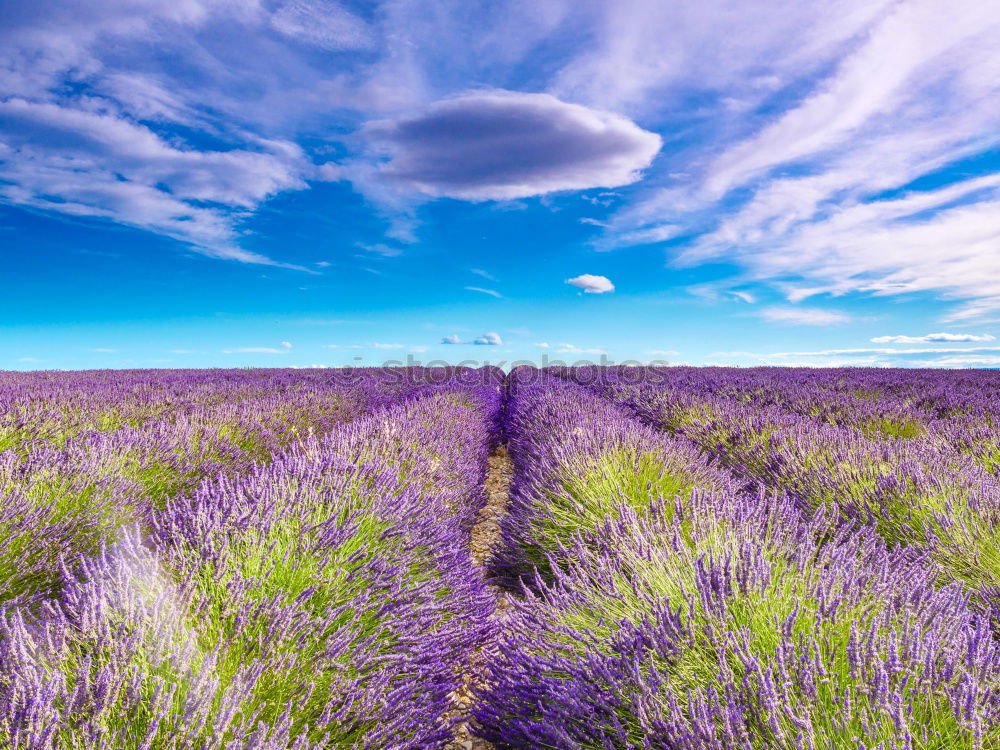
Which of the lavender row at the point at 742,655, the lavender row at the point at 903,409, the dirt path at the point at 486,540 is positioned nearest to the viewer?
the lavender row at the point at 742,655

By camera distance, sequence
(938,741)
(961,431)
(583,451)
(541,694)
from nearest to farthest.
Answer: (938,741), (541,694), (583,451), (961,431)

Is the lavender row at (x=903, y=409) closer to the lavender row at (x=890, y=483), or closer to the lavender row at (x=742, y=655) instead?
the lavender row at (x=890, y=483)

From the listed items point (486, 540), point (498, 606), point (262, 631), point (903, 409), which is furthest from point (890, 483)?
point (903, 409)

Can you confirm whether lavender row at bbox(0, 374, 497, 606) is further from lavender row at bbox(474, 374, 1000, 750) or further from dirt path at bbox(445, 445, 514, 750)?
lavender row at bbox(474, 374, 1000, 750)

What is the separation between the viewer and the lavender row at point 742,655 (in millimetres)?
1118

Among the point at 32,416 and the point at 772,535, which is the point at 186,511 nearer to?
the point at 772,535

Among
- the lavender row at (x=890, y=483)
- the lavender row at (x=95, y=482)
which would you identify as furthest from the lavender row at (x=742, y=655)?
the lavender row at (x=95, y=482)

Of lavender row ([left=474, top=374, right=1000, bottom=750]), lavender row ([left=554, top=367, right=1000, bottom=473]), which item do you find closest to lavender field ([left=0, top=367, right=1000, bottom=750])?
lavender row ([left=474, top=374, right=1000, bottom=750])

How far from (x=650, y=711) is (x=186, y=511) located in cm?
194

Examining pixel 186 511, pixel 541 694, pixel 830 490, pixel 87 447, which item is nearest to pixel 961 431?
pixel 830 490

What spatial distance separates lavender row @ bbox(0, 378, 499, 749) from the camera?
1.20 m

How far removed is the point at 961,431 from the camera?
5.06m

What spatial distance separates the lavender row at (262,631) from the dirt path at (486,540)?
15cm

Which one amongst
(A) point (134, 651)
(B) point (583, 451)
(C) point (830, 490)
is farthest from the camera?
(B) point (583, 451)
